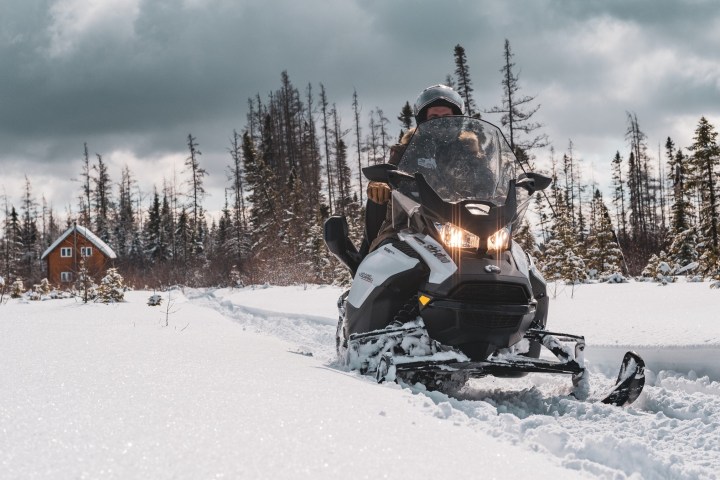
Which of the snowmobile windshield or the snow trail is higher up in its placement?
the snowmobile windshield

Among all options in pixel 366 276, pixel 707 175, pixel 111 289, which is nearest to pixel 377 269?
pixel 366 276

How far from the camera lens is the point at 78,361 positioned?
2.87 m

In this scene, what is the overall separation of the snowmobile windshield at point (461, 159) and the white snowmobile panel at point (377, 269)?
0.47m

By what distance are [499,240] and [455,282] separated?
48cm

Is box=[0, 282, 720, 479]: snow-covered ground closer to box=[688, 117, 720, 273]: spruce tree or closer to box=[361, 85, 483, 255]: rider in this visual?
box=[361, 85, 483, 255]: rider

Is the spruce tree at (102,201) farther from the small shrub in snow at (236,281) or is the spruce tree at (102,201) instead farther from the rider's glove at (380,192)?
the rider's glove at (380,192)

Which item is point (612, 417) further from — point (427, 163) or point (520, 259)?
point (427, 163)

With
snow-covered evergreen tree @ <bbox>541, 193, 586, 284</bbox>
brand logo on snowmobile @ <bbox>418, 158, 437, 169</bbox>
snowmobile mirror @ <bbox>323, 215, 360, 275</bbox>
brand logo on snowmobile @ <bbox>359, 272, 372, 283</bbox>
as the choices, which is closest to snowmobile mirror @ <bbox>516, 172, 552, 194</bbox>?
brand logo on snowmobile @ <bbox>418, 158, 437, 169</bbox>

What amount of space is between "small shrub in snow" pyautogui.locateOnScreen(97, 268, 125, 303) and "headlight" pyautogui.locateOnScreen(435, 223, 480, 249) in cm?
854

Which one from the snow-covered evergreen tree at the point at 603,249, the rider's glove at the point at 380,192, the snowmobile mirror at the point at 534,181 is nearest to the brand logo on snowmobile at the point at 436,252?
the snowmobile mirror at the point at 534,181

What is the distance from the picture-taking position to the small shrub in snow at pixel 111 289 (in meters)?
10.2

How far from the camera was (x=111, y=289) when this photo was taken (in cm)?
1031

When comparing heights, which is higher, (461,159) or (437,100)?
(437,100)

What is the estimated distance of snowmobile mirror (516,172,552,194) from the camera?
380 cm
